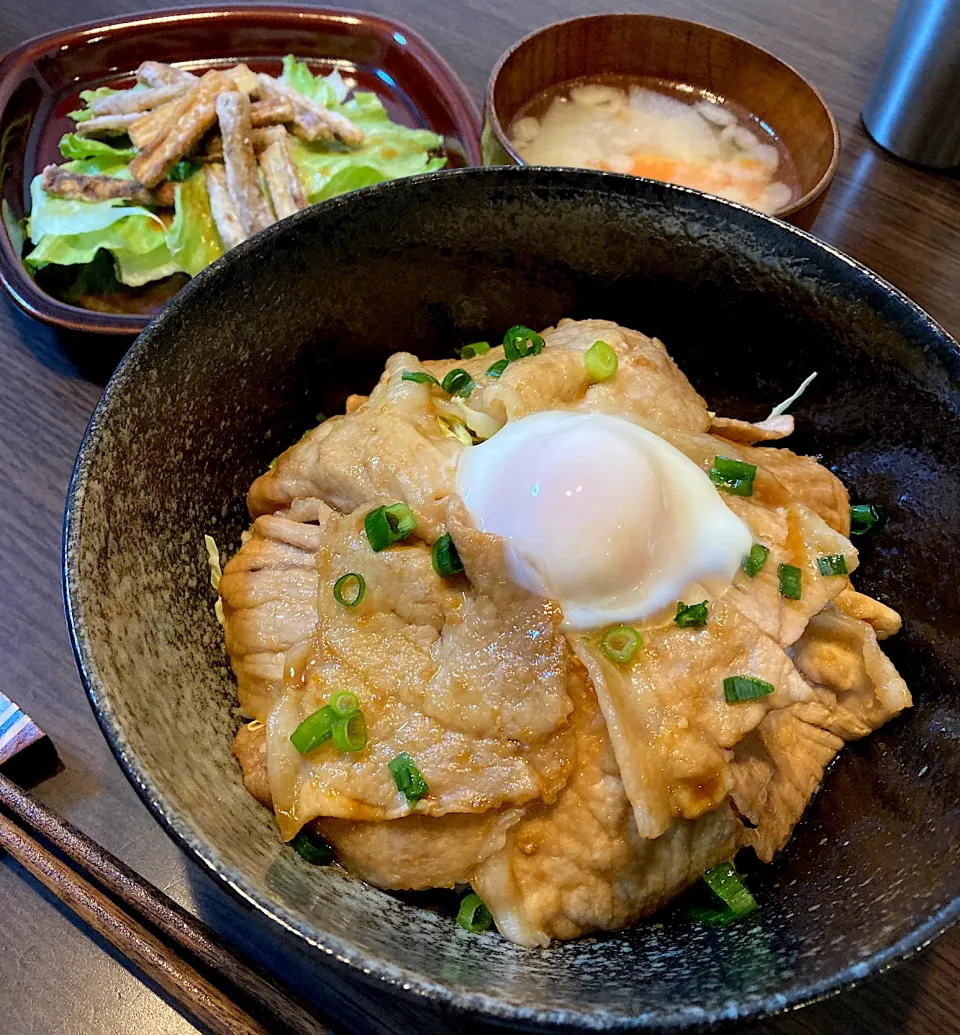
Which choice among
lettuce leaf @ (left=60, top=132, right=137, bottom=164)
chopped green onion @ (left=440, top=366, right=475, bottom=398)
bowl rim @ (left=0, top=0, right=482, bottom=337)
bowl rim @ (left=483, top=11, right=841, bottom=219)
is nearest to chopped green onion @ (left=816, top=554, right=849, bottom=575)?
chopped green onion @ (left=440, top=366, right=475, bottom=398)

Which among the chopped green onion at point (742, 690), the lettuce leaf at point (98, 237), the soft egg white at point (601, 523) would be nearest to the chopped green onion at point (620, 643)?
the soft egg white at point (601, 523)

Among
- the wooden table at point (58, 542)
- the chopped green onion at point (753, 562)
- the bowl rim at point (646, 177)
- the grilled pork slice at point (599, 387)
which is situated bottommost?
the wooden table at point (58, 542)

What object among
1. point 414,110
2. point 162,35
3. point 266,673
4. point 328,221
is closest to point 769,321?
point 328,221

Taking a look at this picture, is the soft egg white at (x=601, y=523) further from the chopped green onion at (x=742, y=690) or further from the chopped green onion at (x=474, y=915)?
the chopped green onion at (x=474, y=915)

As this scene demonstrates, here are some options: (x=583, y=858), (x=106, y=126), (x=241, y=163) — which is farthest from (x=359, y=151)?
(x=583, y=858)

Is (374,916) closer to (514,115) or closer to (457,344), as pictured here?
(457,344)

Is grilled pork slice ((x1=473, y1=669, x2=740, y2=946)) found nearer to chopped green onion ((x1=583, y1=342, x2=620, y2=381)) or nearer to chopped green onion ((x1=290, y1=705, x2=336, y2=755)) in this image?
chopped green onion ((x1=290, y1=705, x2=336, y2=755))

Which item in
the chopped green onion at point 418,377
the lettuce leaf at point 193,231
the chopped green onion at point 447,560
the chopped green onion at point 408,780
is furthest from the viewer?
the lettuce leaf at point 193,231
